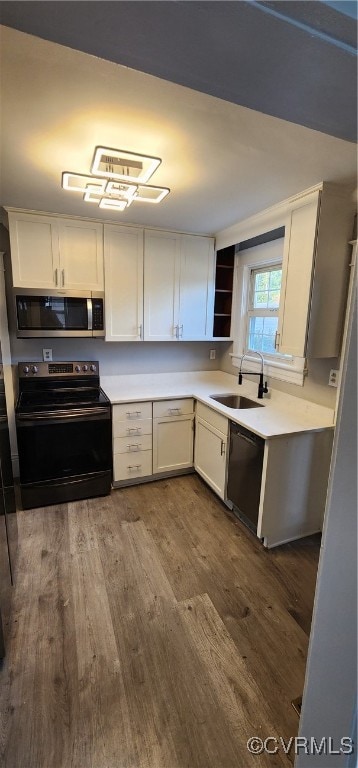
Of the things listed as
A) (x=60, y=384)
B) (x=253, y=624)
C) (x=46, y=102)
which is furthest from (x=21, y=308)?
(x=253, y=624)

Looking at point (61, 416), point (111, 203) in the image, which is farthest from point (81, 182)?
point (61, 416)

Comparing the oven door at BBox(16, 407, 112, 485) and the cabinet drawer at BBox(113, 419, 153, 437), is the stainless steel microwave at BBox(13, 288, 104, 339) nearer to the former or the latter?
the oven door at BBox(16, 407, 112, 485)

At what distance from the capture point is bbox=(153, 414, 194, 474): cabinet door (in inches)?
117

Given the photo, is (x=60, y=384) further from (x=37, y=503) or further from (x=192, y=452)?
(x=192, y=452)

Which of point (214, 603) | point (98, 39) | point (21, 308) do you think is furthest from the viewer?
point (21, 308)

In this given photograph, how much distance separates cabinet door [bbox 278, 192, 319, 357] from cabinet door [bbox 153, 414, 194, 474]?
46.2 inches

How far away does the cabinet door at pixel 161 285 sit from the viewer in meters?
2.97

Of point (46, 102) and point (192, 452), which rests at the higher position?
point (46, 102)

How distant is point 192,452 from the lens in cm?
316

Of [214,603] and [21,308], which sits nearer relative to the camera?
[214,603]

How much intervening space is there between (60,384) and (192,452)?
1354 millimetres

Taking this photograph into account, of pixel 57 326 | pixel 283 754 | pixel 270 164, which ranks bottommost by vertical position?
pixel 283 754

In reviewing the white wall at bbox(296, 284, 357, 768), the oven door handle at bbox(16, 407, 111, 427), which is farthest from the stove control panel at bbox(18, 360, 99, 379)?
the white wall at bbox(296, 284, 357, 768)

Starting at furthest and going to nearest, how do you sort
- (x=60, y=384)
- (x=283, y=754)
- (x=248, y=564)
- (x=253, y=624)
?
(x=60, y=384)
(x=248, y=564)
(x=253, y=624)
(x=283, y=754)
